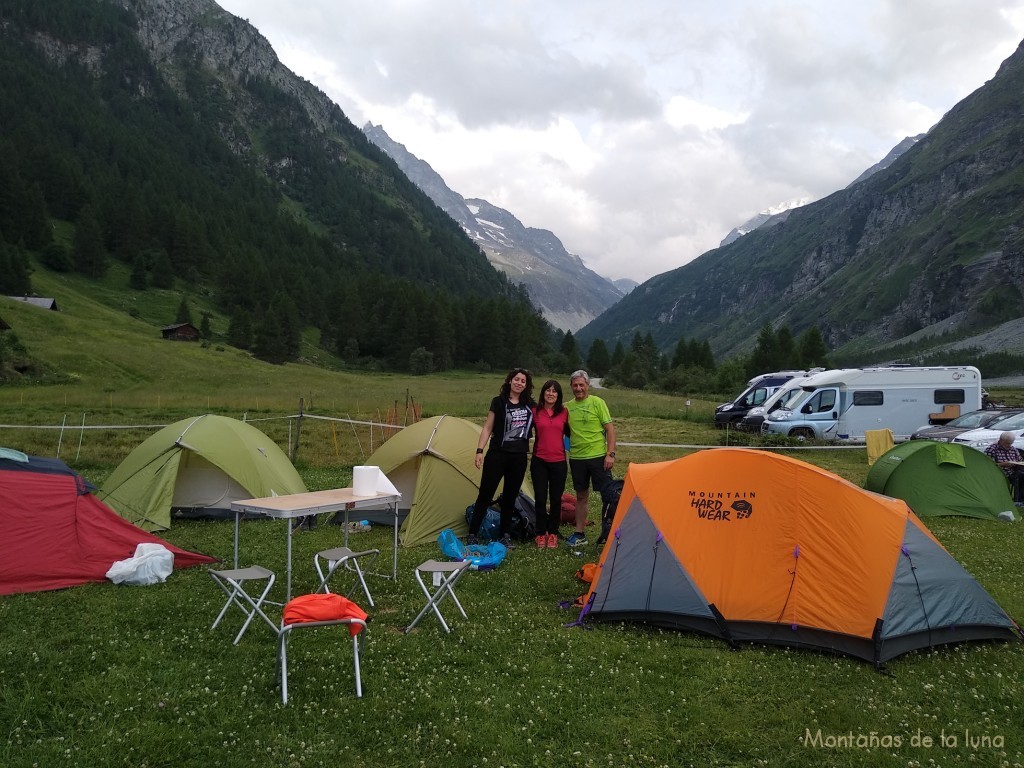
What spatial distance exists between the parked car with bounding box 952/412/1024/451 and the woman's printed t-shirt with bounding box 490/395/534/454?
15555 mm

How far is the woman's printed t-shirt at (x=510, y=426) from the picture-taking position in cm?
999

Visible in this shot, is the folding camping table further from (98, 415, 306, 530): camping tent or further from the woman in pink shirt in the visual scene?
(98, 415, 306, 530): camping tent

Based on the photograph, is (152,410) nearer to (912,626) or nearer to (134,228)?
(912,626)

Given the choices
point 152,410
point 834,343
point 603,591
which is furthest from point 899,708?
point 834,343

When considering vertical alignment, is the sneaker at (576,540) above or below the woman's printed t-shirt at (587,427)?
below

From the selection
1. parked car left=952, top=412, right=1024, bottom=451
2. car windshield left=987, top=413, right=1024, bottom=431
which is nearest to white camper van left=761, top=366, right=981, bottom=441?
car windshield left=987, top=413, right=1024, bottom=431

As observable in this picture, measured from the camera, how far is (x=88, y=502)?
8.54 metres

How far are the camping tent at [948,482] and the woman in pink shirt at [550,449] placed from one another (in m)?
7.90

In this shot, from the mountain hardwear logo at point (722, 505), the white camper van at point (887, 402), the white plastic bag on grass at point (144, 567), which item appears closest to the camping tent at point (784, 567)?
the mountain hardwear logo at point (722, 505)

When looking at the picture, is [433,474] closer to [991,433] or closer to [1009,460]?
[1009,460]

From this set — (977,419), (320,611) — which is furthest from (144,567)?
(977,419)

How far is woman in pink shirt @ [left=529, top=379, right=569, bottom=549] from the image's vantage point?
10.2 metres

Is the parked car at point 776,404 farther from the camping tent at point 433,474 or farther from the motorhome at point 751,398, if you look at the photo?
the camping tent at point 433,474

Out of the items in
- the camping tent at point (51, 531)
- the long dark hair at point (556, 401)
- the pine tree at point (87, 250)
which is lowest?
the camping tent at point (51, 531)
